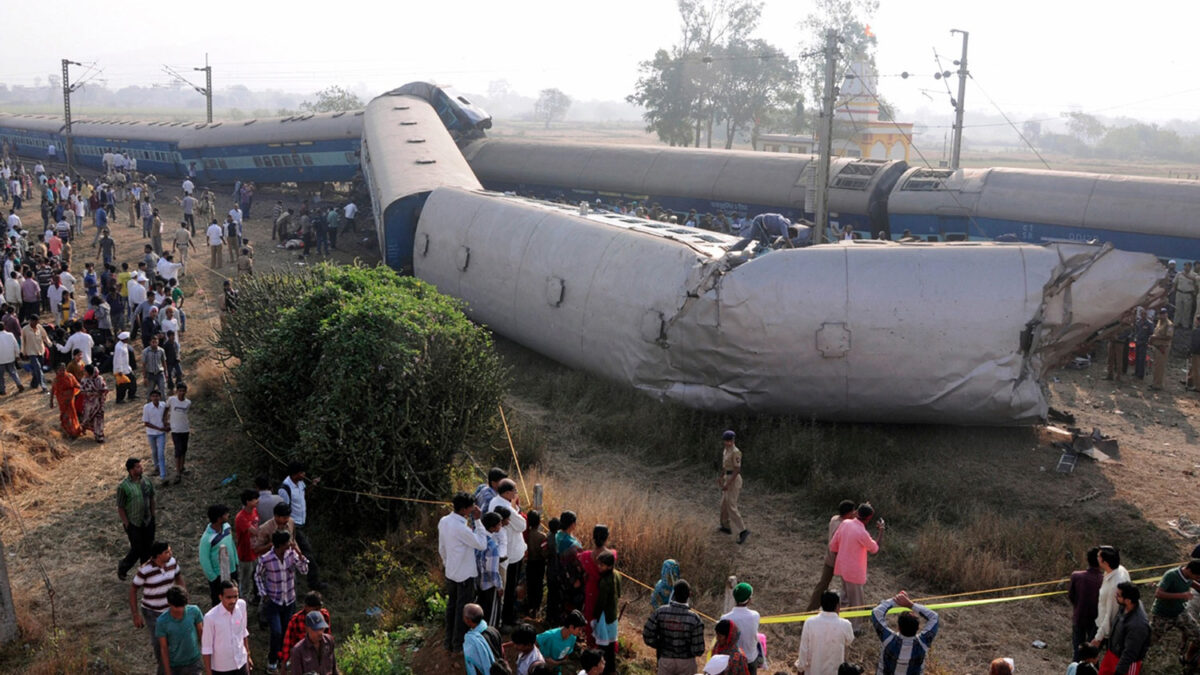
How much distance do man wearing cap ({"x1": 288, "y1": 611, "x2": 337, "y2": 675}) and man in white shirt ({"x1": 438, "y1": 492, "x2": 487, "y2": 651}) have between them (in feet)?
3.78

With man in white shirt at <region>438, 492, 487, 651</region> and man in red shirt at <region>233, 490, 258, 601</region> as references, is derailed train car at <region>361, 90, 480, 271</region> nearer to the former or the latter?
man in red shirt at <region>233, 490, 258, 601</region>

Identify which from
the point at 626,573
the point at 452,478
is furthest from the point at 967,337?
the point at 452,478

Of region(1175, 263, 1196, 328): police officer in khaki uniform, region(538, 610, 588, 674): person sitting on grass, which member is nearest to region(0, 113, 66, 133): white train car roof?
region(1175, 263, 1196, 328): police officer in khaki uniform

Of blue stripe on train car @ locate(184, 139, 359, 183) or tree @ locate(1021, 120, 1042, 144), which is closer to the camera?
blue stripe on train car @ locate(184, 139, 359, 183)

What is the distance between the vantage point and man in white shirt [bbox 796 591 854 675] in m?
8.09

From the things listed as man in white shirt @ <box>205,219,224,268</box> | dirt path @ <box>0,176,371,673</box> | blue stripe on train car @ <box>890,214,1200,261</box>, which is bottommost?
dirt path @ <box>0,176,371,673</box>

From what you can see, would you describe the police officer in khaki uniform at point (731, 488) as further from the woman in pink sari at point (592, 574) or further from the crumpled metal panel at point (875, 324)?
the woman in pink sari at point (592, 574)

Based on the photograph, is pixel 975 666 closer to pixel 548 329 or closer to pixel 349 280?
pixel 349 280

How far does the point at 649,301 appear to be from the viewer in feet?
52.3

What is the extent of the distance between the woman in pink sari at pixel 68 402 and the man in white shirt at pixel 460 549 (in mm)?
9482

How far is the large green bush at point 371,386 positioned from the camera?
12.3 meters

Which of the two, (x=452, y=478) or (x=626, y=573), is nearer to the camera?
→ (x=626, y=573)

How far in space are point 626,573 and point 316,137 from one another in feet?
101

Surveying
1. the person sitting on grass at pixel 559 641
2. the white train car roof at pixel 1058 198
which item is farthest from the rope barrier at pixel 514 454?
the white train car roof at pixel 1058 198
